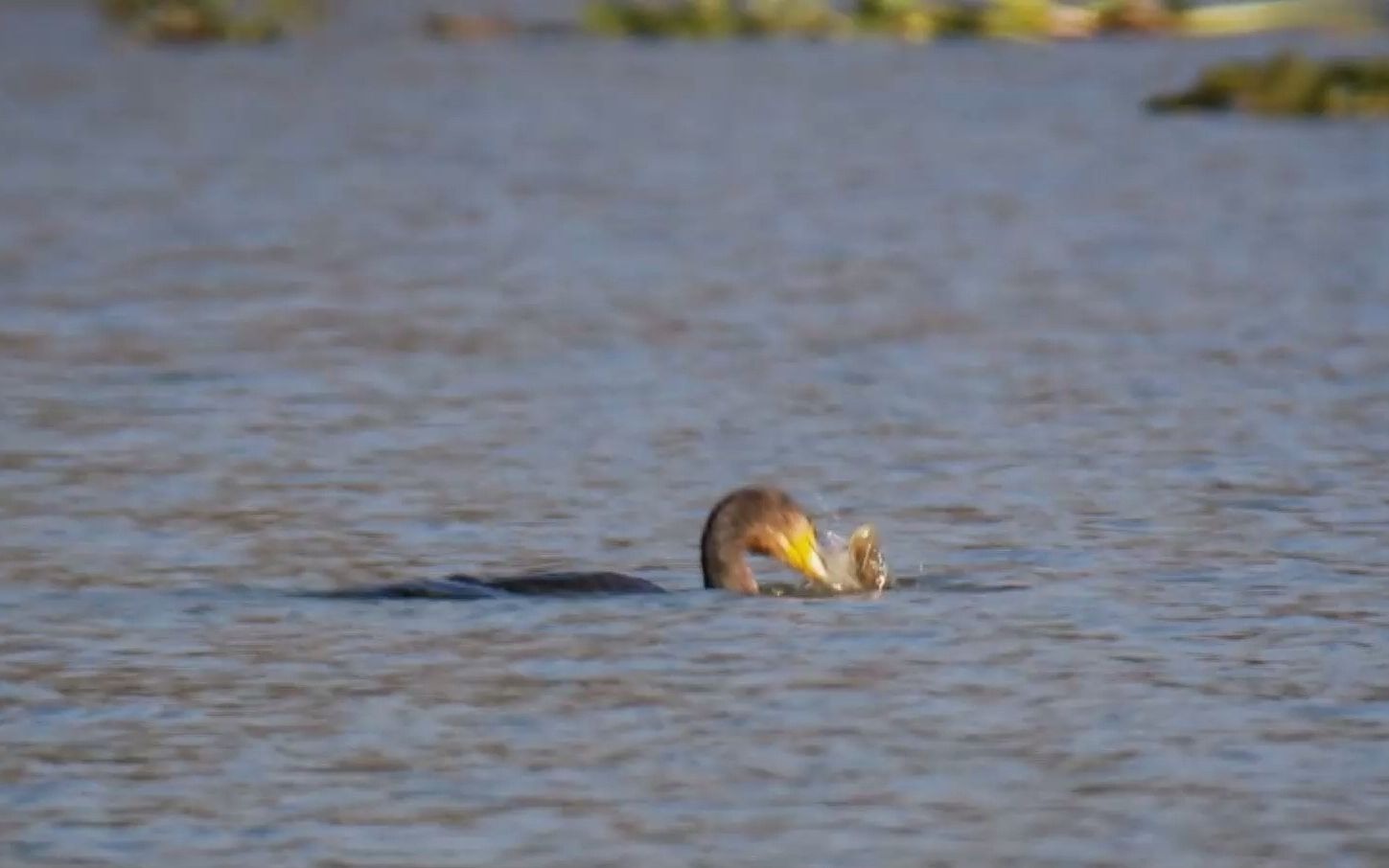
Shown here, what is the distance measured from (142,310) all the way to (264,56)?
1957 centimetres

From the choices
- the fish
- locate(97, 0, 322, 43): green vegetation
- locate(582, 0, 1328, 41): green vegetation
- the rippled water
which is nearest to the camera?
the rippled water

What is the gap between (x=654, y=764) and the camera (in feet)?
27.2

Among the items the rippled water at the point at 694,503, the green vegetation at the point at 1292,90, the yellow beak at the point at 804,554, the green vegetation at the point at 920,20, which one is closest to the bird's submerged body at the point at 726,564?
the yellow beak at the point at 804,554

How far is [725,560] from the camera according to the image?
33.3 feet

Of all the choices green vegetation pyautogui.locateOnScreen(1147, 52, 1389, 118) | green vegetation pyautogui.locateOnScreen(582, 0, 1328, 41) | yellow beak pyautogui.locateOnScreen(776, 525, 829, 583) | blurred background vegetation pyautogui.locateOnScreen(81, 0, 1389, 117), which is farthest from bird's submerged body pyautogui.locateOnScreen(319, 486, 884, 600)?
green vegetation pyautogui.locateOnScreen(582, 0, 1328, 41)

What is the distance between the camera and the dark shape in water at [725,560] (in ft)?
33.0

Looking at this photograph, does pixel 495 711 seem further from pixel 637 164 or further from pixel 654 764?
pixel 637 164

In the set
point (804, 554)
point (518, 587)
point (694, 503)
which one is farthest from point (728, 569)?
point (694, 503)

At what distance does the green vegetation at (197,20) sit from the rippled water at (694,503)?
36.9 ft

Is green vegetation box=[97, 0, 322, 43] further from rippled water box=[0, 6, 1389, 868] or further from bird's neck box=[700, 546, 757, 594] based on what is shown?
bird's neck box=[700, 546, 757, 594]

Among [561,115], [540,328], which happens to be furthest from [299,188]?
[540,328]

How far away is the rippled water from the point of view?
7980 mm

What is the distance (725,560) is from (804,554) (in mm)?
276

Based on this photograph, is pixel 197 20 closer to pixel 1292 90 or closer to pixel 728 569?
pixel 1292 90
